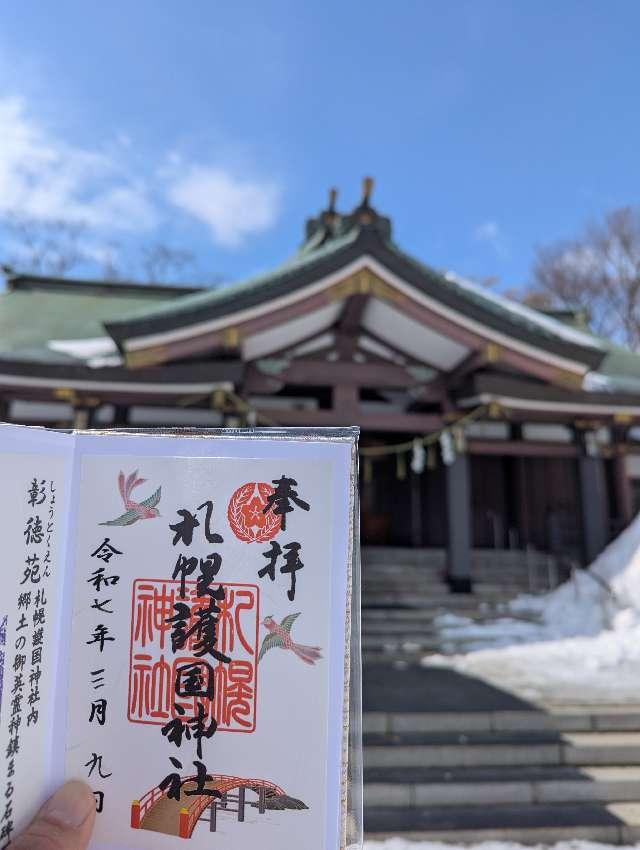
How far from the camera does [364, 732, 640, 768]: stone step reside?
13.3ft

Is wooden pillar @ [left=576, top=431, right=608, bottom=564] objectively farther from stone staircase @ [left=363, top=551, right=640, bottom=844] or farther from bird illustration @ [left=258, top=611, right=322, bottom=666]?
bird illustration @ [left=258, top=611, right=322, bottom=666]

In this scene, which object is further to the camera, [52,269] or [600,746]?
[52,269]

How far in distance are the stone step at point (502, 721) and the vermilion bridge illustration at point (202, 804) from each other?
10.6ft

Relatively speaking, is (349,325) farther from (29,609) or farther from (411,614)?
(29,609)

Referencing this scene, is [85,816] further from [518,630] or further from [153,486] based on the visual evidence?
[518,630]

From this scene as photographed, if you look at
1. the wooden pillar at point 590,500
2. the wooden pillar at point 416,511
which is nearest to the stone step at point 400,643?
the wooden pillar at point 590,500

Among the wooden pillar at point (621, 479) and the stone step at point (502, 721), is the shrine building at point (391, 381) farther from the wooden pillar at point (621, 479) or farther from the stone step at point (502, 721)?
the stone step at point (502, 721)

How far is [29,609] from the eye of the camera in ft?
4.73

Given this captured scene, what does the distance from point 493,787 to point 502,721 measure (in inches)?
25.1

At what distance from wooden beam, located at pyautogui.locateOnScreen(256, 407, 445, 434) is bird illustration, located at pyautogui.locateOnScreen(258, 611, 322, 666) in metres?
6.28

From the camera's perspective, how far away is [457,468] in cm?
807

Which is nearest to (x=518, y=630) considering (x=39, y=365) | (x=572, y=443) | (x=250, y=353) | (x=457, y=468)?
(x=457, y=468)

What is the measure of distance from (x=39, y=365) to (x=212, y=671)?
22.5 ft

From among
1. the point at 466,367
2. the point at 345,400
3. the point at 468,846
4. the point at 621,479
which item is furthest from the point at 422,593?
the point at 621,479
